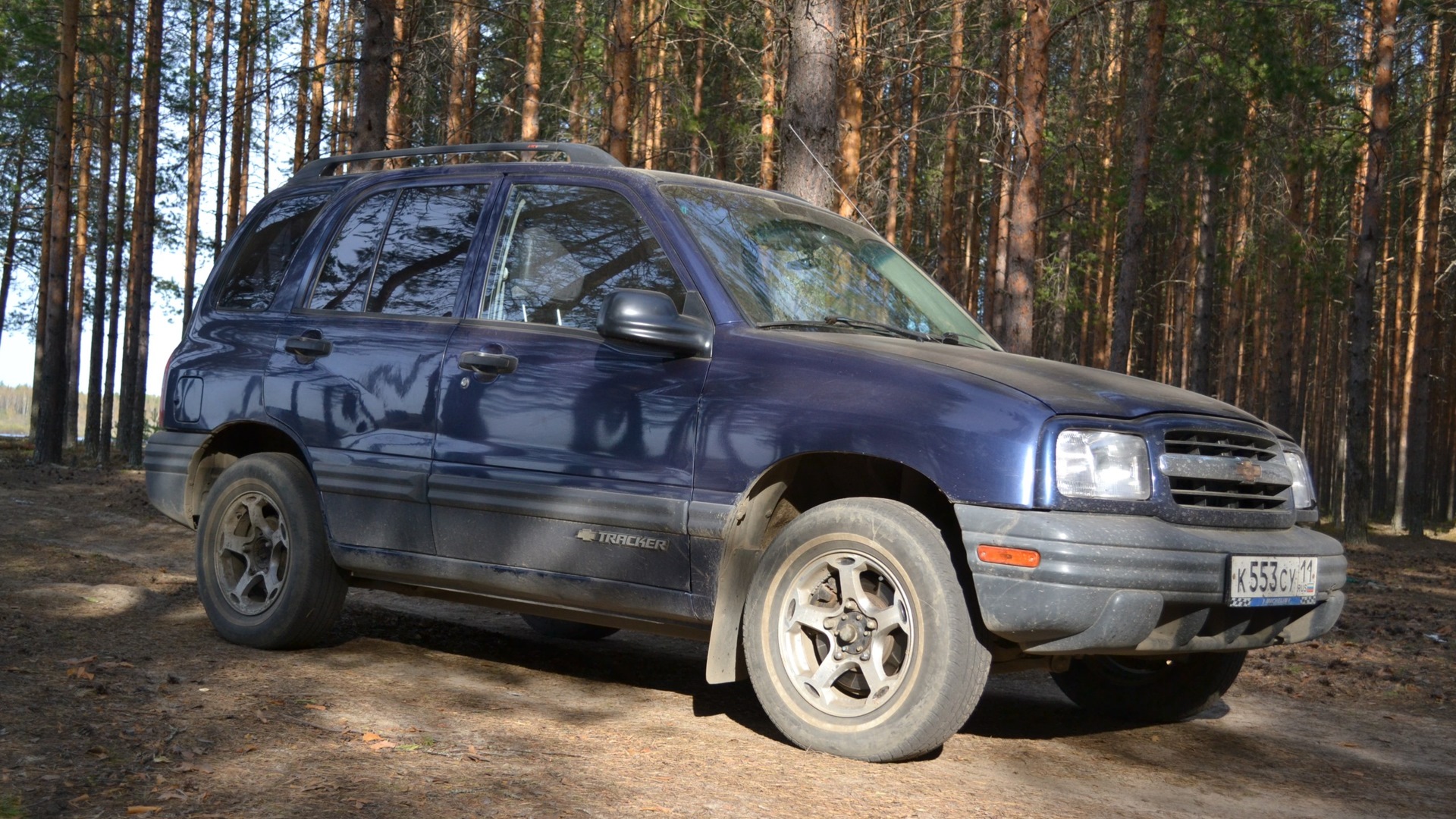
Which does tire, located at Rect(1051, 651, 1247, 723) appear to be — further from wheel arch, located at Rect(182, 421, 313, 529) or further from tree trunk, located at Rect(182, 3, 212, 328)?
tree trunk, located at Rect(182, 3, 212, 328)

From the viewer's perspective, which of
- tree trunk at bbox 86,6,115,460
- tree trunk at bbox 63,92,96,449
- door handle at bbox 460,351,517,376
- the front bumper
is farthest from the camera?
tree trunk at bbox 63,92,96,449

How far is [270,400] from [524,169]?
1.51 m

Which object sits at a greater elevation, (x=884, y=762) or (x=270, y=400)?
(x=270, y=400)

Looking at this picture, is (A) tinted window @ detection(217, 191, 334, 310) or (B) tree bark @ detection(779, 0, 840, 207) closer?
(A) tinted window @ detection(217, 191, 334, 310)

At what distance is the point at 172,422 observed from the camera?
6.15m

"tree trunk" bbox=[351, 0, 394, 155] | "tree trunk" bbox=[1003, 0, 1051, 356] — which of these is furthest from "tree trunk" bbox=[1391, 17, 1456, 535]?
"tree trunk" bbox=[351, 0, 394, 155]

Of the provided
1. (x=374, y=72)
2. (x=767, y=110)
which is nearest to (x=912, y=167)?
(x=767, y=110)

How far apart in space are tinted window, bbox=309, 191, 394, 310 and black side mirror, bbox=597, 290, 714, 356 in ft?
5.18

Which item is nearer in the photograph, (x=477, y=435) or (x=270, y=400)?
(x=477, y=435)

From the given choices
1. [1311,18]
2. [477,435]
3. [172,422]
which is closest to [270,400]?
[172,422]

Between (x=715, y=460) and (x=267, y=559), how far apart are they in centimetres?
244

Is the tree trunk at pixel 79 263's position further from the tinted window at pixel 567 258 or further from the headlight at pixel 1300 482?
the headlight at pixel 1300 482

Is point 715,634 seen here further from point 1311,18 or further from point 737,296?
point 1311,18

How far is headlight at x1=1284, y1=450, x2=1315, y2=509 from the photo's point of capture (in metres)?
4.71
